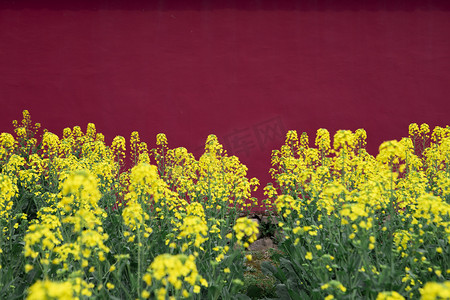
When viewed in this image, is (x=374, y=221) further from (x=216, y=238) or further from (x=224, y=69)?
(x=224, y=69)

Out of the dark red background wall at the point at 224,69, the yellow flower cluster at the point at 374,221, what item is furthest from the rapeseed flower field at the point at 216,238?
the dark red background wall at the point at 224,69

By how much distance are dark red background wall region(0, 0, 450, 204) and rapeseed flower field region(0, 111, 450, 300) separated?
1001 millimetres

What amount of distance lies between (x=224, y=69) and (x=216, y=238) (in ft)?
10.1

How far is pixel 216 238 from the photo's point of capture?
3416 millimetres

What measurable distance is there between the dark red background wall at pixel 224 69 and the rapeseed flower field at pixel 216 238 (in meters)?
1.00

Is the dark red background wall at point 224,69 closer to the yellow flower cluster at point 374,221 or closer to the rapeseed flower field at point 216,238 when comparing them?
the rapeseed flower field at point 216,238

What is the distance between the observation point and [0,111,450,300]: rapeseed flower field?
6.73 ft

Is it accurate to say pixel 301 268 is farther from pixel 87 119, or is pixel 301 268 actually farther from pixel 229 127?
pixel 87 119

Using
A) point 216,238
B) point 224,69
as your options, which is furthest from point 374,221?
point 224,69

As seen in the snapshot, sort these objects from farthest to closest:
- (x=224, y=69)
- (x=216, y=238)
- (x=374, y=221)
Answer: (x=224, y=69)
(x=216, y=238)
(x=374, y=221)

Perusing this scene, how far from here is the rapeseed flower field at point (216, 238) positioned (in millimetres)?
2053

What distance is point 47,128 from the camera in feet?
18.9

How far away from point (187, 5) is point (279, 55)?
1552 mm

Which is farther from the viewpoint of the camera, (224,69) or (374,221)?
(224,69)
